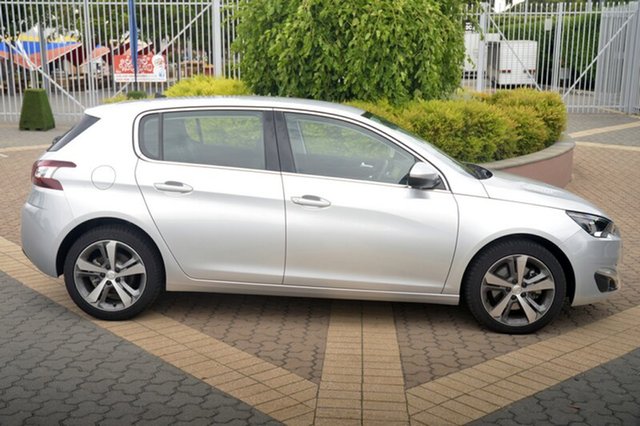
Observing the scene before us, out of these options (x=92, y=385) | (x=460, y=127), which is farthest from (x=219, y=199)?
(x=460, y=127)

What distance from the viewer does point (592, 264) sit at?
19.1 ft

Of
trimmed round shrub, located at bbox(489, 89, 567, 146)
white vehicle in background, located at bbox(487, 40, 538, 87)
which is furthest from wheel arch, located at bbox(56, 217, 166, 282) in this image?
white vehicle in background, located at bbox(487, 40, 538, 87)

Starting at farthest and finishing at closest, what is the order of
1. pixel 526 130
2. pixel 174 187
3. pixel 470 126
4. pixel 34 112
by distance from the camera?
pixel 34 112 < pixel 526 130 < pixel 470 126 < pixel 174 187

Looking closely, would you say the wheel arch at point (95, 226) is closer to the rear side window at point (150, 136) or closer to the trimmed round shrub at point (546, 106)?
the rear side window at point (150, 136)

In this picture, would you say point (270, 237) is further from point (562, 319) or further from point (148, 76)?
point (148, 76)

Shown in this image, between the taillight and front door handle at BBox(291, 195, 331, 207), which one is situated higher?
the taillight

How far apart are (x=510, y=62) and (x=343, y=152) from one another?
64.5 ft

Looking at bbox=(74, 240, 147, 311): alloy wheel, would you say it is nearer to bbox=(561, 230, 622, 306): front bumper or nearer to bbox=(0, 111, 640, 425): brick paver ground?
bbox=(0, 111, 640, 425): brick paver ground

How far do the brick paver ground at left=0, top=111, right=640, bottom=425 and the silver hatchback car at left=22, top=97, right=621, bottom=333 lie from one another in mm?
279

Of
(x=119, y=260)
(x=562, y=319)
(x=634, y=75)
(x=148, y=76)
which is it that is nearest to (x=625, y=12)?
(x=634, y=75)

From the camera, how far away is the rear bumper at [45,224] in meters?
5.84

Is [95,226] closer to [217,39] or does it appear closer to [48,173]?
[48,173]

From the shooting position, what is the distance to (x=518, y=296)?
227 inches

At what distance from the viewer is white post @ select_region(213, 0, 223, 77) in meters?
20.8
